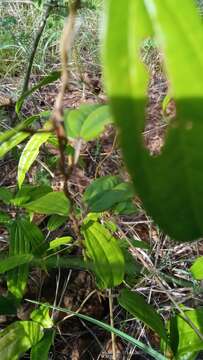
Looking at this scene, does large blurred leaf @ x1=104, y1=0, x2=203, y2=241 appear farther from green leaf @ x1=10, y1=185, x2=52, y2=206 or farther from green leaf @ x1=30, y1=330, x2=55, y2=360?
green leaf @ x1=30, y1=330, x2=55, y2=360

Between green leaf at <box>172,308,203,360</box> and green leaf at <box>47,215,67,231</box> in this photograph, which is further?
green leaf at <box>47,215,67,231</box>

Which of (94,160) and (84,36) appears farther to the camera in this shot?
(84,36)

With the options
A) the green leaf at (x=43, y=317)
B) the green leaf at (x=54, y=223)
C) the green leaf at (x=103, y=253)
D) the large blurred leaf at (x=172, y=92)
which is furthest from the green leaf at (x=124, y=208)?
the large blurred leaf at (x=172, y=92)

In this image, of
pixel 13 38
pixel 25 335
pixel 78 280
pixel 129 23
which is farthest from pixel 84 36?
pixel 129 23

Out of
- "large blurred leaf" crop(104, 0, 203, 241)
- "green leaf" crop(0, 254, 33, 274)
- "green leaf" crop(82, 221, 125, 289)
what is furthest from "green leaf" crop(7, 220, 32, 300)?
"large blurred leaf" crop(104, 0, 203, 241)

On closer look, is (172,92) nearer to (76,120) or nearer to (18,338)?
(76,120)

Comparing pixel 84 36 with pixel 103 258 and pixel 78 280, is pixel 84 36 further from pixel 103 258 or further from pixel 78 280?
pixel 103 258

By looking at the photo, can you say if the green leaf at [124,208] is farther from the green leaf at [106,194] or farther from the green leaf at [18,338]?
the green leaf at [18,338]

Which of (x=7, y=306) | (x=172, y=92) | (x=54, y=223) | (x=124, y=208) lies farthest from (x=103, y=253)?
(x=172, y=92)
